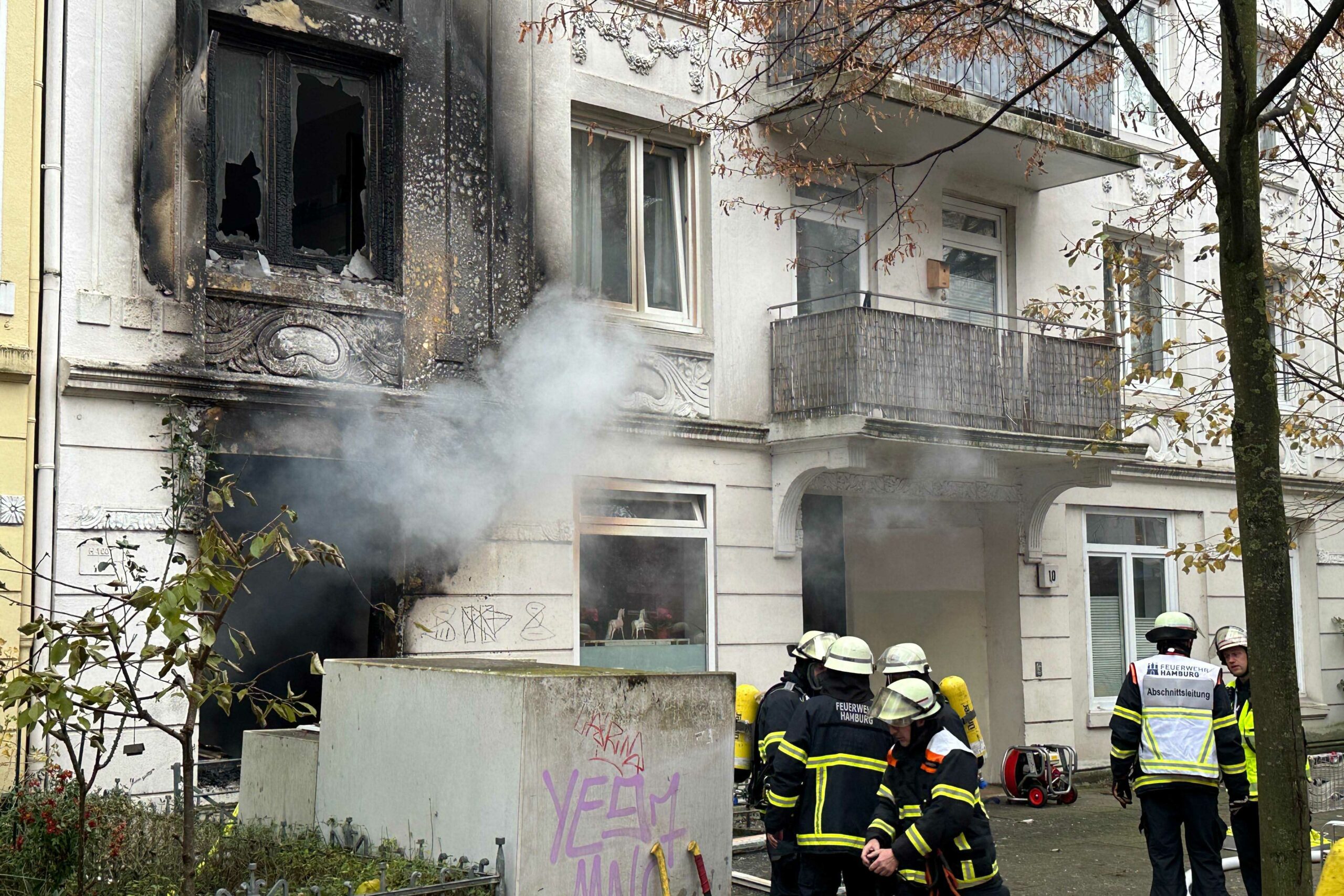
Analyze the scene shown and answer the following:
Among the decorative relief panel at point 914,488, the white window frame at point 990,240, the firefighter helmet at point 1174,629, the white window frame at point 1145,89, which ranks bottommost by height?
the firefighter helmet at point 1174,629

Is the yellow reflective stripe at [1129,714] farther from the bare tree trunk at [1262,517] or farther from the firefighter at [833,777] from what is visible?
the bare tree trunk at [1262,517]

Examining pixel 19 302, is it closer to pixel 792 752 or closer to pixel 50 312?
pixel 50 312

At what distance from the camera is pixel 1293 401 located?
747 inches

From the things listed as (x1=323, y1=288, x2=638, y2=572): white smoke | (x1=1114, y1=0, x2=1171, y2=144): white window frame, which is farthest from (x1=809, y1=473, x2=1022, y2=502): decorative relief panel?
(x1=1114, y1=0, x2=1171, y2=144): white window frame

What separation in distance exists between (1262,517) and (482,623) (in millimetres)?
6840

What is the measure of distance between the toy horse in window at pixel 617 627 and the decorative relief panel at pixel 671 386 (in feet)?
6.03

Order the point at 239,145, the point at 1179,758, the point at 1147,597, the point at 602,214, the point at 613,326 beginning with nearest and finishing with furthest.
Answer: the point at 1179,758
the point at 239,145
the point at 613,326
the point at 602,214
the point at 1147,597

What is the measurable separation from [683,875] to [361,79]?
7288 millimetres

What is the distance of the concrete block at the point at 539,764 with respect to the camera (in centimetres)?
638

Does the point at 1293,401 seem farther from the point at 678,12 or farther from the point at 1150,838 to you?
the point at 1150,838

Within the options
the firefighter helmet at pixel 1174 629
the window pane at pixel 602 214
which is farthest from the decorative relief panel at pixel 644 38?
the firefighter helmet at pixel 1174 629

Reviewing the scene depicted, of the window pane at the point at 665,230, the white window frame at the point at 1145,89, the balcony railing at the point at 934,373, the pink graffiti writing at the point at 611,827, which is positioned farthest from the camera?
the white window frame at the point at 1145,89

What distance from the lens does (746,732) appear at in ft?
29.8

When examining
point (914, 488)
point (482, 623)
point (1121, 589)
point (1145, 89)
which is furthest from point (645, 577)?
point (1145, 89)
